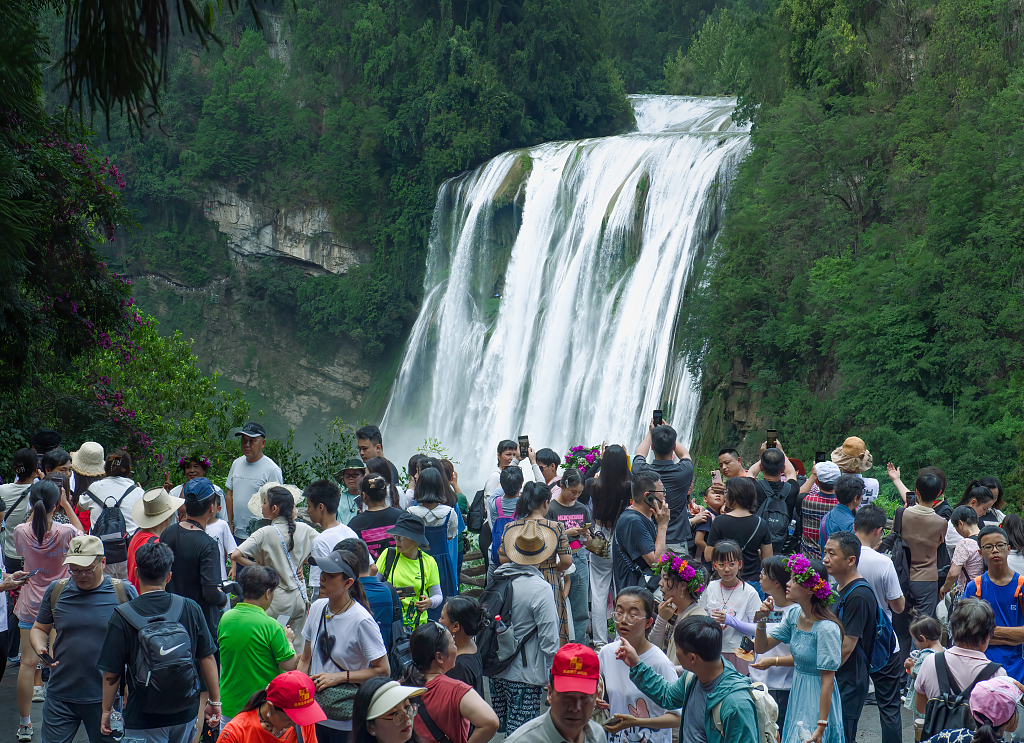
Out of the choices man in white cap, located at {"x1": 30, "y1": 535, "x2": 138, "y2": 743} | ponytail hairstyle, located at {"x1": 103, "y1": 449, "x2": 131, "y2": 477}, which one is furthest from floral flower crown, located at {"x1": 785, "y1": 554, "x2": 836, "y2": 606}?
ponytail hairstyle, located at {"x1": 103, "y1": 449, "x2": 131, "y2": 477}

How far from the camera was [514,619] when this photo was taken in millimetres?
5270

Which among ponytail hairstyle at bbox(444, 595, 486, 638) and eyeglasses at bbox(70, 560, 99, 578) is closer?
ponytail hairstyle at bbox(444, 595, 486, 638)

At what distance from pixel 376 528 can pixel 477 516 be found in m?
2.74

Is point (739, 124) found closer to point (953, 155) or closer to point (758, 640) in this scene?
point (953, 155)

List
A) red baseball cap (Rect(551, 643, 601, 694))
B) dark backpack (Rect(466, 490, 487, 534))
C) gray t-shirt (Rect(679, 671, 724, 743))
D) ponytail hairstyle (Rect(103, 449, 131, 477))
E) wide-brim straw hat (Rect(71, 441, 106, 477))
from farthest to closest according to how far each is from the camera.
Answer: dark backpack (Rect(466, 490, 487, 534)) < wide-brim straw hat (Rect(71, 441, 106, 477)) < ponytail hairstyle (Rect(103, 449, 131, 477)) < gray t-shirt (Rect(679, 671, 724, 743)) < red baseball cap (Rect(551, 643, 601, 694))

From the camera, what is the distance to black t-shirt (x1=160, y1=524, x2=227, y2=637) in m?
5.76

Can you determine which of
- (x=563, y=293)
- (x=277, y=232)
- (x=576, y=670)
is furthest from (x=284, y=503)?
(x=277, y=232)

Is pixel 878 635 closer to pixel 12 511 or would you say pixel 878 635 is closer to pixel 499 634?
pixel 499 634

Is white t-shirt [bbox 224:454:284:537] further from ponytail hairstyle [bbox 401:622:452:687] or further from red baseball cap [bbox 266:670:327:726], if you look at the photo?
red baseball cap [bbox 266:670:327:726]

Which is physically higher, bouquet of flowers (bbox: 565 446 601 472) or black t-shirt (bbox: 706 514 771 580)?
black t-shirt (bbox: 706 514 771 580)

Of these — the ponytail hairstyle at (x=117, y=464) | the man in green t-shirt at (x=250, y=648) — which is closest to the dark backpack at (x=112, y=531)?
the ponytail hairstyle at (x=117, y=464)

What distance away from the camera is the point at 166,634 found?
4.61 m

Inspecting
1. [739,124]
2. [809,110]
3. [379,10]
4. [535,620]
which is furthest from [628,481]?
[379,10]

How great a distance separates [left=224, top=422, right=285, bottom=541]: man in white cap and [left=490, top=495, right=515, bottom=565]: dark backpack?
1804 mm
